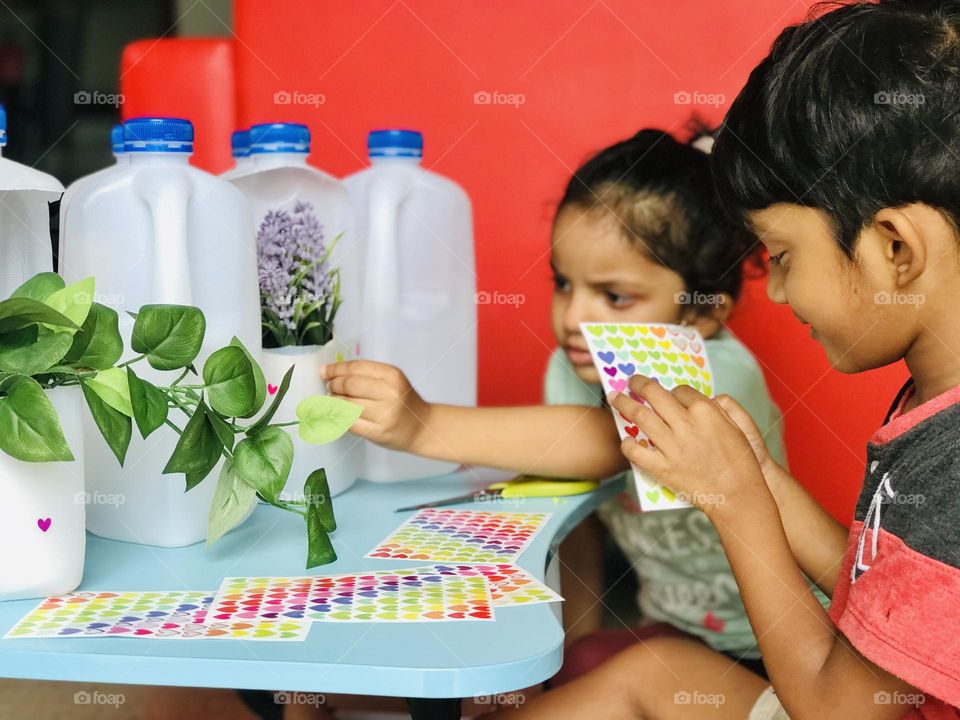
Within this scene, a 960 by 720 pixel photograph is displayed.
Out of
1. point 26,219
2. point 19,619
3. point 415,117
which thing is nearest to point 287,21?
point 415,117

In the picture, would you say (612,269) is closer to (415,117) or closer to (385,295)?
(385,295)

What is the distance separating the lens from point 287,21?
1.56 metres

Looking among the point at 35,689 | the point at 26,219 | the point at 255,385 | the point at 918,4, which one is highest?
the point at 918,4

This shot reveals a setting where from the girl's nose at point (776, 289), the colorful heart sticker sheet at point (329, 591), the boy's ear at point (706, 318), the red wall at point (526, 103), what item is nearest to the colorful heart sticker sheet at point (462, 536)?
the colorful heart sticker sheet at point (329, 591)

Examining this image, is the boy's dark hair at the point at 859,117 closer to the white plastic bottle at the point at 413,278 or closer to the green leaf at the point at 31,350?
the white plastic bottle at the point at 413,278

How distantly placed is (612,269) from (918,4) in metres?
0.51

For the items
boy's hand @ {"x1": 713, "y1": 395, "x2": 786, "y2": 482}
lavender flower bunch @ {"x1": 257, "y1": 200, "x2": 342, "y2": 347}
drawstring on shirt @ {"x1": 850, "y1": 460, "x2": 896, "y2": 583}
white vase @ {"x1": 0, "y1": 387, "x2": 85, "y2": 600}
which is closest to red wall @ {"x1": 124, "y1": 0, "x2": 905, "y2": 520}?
boy's hand @ {"x1": 713, "y1": 395, "x2": 786, "y2": 482}

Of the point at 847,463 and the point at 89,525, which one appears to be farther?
the point at 847,463

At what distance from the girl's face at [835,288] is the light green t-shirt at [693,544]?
1.15 ft

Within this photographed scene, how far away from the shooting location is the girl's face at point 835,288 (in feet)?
2.35

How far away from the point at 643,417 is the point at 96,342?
42cm

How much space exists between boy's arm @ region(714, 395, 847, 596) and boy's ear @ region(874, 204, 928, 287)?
9.6 inches

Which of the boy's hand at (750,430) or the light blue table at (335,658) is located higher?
the boy's hand at (750,430)

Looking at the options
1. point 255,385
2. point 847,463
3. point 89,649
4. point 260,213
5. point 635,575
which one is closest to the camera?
point 89,649
